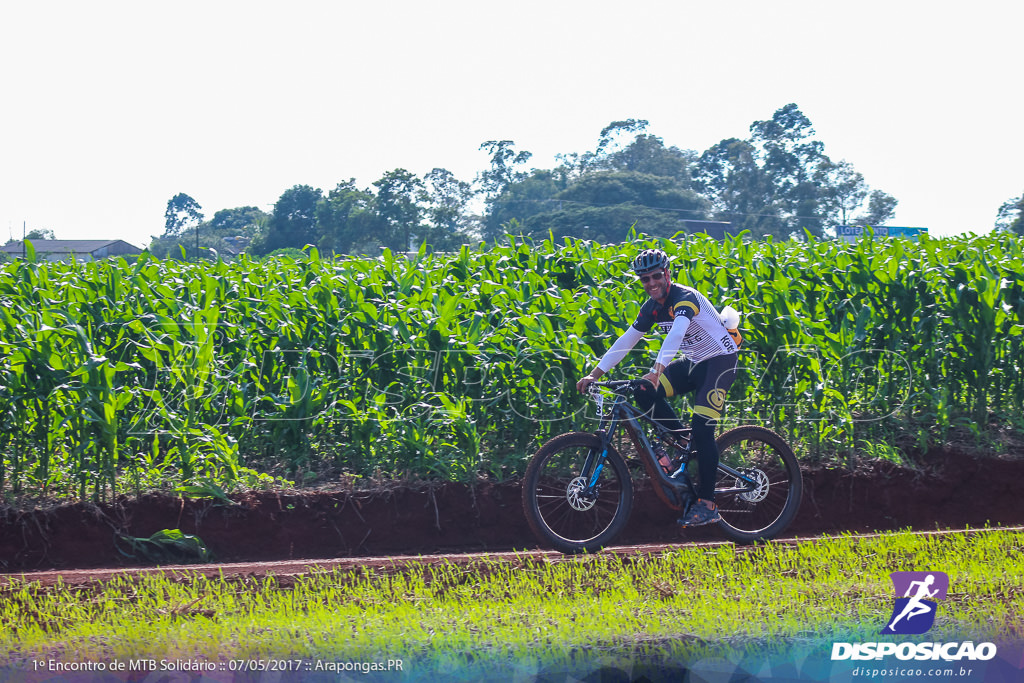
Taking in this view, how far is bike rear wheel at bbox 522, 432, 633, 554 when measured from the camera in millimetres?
5879

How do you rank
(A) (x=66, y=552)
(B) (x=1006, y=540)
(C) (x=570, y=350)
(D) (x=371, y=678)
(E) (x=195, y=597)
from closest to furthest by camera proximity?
(D) (x=371, y=678)
(E) (x=195, y=597)
(B) (x=1006, y=540)
(A) (x=66, y=552)
(C) (x=570, y=350)

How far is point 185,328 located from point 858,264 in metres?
6.27

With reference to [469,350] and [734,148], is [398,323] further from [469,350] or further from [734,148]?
[734,148]

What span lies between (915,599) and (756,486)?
1748 millimetres

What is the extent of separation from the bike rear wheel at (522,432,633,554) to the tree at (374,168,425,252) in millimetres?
12352

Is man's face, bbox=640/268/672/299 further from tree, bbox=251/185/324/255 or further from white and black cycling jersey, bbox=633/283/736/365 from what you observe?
tree, bbox=251/185/324/255

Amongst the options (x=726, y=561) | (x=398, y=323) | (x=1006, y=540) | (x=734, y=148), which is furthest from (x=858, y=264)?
(x=734, y=148)

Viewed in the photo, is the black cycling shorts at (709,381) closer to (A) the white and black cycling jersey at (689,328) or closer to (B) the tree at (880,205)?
(A) the white and black cycling jersey at (689,328)

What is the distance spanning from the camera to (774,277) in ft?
25.1

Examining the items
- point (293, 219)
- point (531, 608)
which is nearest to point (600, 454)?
point (531, 608)

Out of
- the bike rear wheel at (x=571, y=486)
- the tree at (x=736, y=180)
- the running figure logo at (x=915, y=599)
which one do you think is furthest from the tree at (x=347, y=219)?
the tree at (x=736, y=180)

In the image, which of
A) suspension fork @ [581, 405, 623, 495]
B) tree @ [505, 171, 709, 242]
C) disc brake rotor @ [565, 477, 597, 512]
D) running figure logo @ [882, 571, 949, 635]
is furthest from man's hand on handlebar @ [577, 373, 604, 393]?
tree @ [505, 171, 709, 242]

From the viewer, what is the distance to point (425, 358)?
696cm

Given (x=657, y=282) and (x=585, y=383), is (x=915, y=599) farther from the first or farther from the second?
(x=657, y=282)
